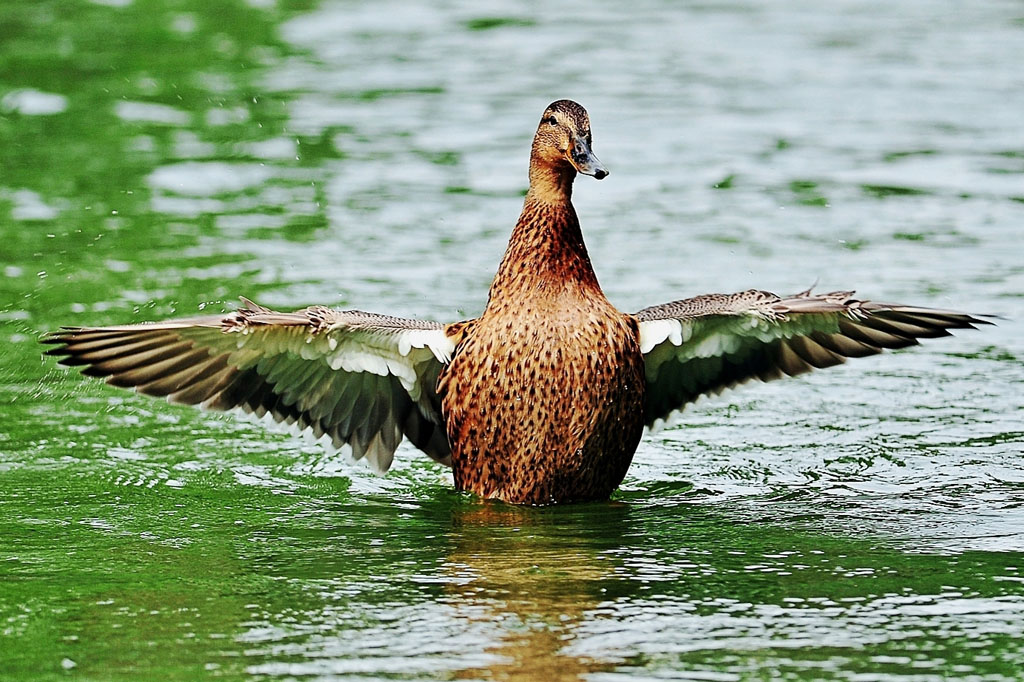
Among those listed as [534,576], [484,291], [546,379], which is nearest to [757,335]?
[546,379]

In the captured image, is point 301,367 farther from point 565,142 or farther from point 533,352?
point 565,142

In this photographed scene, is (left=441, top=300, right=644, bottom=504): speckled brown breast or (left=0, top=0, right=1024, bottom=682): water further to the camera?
(left=441, top=300, right=644, bottom=504): speckled brown breast

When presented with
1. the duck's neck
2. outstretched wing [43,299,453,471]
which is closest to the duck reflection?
outstretched wing [43,299,453,471]

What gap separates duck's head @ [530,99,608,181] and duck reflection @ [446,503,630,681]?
62.3 inches

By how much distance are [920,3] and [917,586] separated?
52.2ft

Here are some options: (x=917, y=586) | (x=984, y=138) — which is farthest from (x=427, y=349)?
(x=984, y=138)

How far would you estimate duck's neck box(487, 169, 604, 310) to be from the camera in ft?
25.6

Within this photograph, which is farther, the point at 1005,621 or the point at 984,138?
the point at 984,138

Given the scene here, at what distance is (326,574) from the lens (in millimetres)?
6914

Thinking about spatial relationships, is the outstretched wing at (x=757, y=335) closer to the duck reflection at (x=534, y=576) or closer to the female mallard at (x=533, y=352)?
the female mallard at (x=533, y=352)

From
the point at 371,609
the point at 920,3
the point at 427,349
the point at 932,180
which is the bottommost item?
the point at 371,609

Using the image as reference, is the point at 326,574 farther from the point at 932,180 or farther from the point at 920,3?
the point at 920,3

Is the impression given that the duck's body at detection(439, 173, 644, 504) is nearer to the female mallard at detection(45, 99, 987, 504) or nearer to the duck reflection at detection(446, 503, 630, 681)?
the female mallard at detection(45, 99, 987, 504)

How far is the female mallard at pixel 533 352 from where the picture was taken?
7.64 metres
